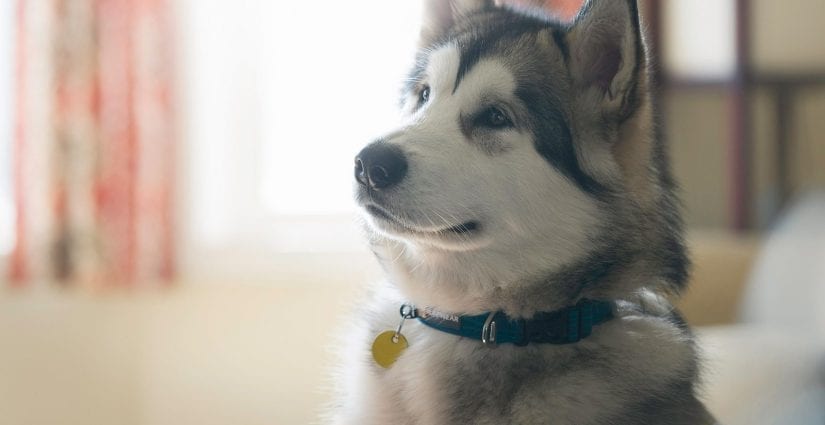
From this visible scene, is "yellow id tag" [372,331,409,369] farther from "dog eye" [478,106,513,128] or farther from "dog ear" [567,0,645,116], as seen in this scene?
"dog ear" [567,0,645,116]

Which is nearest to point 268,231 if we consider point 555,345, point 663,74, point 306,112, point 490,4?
point 306,112

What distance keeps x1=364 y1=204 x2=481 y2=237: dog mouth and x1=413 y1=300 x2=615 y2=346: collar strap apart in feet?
0.37

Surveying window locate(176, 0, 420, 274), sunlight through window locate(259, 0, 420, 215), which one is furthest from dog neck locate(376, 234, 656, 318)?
sunlight through window locate(259, 0, 420, 215)

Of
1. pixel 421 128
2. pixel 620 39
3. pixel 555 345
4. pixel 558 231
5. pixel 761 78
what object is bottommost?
pixel 555 345

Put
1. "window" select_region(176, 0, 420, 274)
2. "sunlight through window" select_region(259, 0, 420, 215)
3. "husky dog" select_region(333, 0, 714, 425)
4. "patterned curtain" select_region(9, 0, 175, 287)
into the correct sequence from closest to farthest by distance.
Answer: "husky dog" select_region(333, 0, 714, 425) → "patterned curtain" select_region(9, 0, 175, 287) → "window" select_region(176, 0, 420, 274) → "sunlight through window" select_region(259, 0, 420, 215)

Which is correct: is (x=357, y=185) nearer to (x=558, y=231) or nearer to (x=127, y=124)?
(x=558, y=231)

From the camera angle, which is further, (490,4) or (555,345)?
(490,4)

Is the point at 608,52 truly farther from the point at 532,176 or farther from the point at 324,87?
the point at 324,87

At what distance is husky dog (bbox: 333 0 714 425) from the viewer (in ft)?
3.68

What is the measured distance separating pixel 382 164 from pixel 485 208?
0.15 meters

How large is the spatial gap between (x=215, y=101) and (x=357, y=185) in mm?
1893

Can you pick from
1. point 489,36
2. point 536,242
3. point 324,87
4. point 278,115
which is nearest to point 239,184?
point 278,115

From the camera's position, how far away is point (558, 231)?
117 centimetres

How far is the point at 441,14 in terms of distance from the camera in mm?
1424
